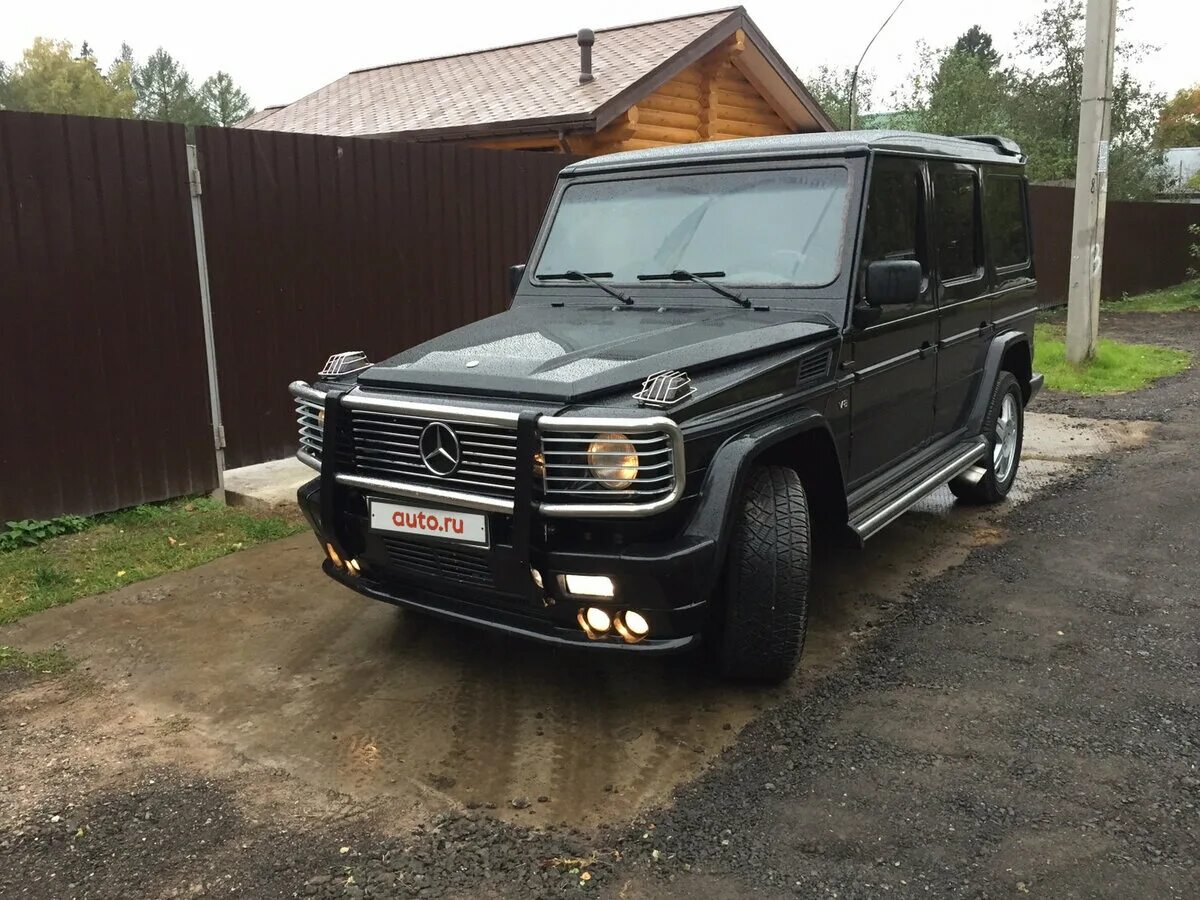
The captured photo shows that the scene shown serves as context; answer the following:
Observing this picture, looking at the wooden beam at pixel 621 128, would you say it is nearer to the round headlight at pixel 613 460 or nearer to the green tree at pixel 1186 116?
the round headlight at pixel 613 460

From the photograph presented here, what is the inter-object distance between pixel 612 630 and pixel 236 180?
180 inches

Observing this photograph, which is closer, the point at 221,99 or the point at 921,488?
the point at 921,488

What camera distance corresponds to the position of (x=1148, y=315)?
700 inches

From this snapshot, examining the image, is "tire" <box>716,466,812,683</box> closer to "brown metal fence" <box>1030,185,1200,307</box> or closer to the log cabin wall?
the log cabin wall

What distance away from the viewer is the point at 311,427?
395 cm

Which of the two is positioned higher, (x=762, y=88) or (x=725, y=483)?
(x=762, y=88)

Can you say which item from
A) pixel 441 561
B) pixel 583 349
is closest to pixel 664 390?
pixel 583 349

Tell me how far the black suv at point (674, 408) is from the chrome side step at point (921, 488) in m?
0.02

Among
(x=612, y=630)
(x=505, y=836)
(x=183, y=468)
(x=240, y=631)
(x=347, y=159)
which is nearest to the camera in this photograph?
(x=505, y=836)

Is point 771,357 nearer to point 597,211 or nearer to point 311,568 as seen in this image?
point 597,211

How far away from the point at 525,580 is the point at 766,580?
84 centimetres

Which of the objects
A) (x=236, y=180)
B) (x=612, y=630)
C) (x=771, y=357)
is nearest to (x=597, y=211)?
(x=771, y=357)

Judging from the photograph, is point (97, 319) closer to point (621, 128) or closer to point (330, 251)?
point (330, 251)

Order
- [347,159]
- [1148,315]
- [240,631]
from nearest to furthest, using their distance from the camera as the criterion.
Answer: [240,631] < [347,159] < [1148,315]
